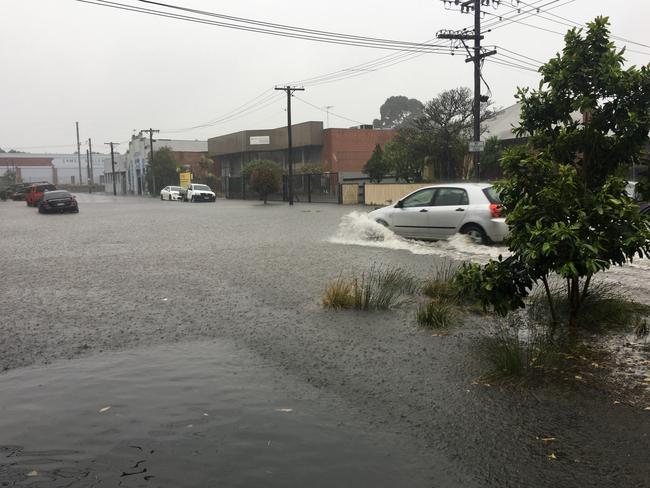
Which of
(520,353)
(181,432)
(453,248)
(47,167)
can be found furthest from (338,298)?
(47,167)

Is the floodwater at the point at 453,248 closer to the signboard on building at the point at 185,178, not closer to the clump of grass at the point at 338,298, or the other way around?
the clump of grass at the point at 338,298

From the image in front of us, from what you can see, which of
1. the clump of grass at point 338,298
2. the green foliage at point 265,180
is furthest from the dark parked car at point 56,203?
the clump of grass at point 338,298

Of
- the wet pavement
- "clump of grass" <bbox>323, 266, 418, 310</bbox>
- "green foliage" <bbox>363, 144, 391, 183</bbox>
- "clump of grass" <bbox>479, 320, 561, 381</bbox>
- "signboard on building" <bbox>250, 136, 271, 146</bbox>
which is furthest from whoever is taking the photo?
"signboard on building" <bbox>250, 136, 271, 146</bbox>

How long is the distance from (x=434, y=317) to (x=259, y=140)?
53190 mm

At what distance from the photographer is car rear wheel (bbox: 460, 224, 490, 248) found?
12.4m

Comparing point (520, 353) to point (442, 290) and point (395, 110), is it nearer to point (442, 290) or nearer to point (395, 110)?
point (442, 290)

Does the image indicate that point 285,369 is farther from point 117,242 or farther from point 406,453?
point 117,242

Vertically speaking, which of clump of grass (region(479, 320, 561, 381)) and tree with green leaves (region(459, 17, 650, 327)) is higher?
tree with green leaves (region(459, 17, 650, 327))

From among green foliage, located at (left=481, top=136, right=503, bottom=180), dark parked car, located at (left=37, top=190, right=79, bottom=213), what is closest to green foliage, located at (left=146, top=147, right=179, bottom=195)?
dark parked car, located at (left=37, top=190, right=79, bottom=213)

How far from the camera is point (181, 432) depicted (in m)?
4.01

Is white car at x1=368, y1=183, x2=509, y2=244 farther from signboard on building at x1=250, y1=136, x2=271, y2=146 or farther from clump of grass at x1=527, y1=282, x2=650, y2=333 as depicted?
signboard on building at x1=250, y1=136, x2=271, y2=146

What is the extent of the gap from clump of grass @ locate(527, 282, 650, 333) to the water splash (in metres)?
4.08

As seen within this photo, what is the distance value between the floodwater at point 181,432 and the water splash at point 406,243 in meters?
7.41

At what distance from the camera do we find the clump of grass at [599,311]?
6.29m
